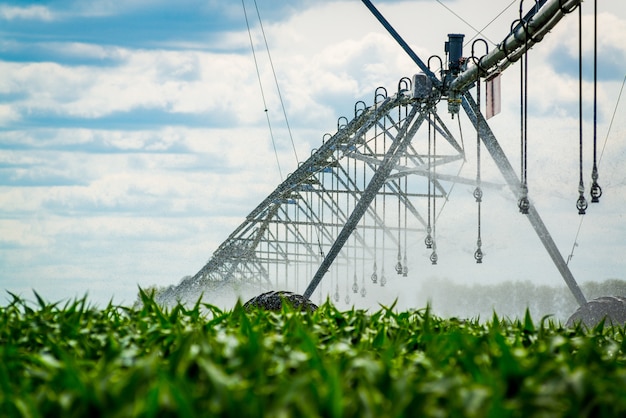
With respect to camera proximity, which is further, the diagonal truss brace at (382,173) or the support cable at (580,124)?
the diagonal truss brace at (382,173)

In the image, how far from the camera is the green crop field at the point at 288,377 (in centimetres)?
263

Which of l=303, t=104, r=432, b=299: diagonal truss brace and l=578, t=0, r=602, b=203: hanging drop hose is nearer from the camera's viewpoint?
l=578, t=0, r=602, b=203: hanging drop hose

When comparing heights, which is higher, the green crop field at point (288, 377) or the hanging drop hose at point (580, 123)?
the hanging drop hose at point (580, 123)

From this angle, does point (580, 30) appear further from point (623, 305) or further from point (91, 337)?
point (91, 337)

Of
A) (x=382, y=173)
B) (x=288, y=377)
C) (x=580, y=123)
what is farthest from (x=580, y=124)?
(x=382, y=173)

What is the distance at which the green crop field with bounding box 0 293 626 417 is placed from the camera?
2633 millimetres

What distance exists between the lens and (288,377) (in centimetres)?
323

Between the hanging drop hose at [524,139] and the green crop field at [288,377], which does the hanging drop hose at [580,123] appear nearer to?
the hanging drop hose at [524,139]

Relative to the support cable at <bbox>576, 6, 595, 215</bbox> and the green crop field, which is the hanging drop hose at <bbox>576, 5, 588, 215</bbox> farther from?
the green crop field

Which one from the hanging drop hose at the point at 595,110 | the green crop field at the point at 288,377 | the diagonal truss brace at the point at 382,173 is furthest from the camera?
the diagonal truss brace at the point at 382,173

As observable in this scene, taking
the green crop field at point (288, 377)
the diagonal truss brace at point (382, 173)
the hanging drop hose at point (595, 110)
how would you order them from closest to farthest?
the green crop field at point (288, 377) < the hanging drop hose at point (595, 110) < the diagonal truss brace at point (382, 173)

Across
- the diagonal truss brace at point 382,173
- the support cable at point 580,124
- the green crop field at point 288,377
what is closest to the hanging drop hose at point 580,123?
the support cable at point 580,124

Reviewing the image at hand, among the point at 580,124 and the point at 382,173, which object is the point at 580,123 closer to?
the point at 580,124

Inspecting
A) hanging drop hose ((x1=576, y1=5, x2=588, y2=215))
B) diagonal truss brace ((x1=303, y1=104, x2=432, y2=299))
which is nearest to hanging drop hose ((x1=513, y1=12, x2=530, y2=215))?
hanging drop hose ((x1=576, y1=5, x2=588, y2=215))
